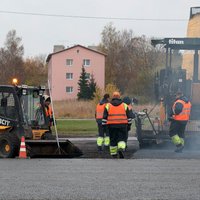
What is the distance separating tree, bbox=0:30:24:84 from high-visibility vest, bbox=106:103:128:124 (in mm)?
64552

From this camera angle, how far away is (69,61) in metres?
95.6

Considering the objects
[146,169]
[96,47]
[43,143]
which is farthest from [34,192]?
[96,47]

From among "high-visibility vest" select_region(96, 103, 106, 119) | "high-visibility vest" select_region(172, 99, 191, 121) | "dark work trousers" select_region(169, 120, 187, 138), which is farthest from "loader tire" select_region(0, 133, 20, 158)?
"high-visibility vest" select_region(172, 99, 191, 121)

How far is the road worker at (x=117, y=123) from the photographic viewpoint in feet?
51.7

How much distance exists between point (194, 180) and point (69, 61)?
85522mm

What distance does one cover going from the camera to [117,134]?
15.9 meters

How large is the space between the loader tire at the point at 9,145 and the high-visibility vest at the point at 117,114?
7.90 ft

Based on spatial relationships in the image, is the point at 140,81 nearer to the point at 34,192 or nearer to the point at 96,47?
the point at 96,47

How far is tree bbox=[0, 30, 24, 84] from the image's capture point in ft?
277

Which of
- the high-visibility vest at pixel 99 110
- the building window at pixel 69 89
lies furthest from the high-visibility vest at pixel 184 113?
the building window at pixel 69 89

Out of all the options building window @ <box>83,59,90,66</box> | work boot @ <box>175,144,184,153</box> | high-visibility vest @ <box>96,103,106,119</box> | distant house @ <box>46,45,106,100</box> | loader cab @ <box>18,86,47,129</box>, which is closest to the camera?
loader cab @ <box>18,86,47,129</box>

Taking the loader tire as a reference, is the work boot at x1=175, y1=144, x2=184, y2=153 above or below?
below

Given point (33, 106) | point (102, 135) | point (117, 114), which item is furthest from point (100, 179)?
point (102, 135)

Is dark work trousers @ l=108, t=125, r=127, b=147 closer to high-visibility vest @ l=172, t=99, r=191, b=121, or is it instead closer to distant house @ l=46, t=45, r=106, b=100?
high-visibility vest @ l=172, t=99, r=191, b=121
